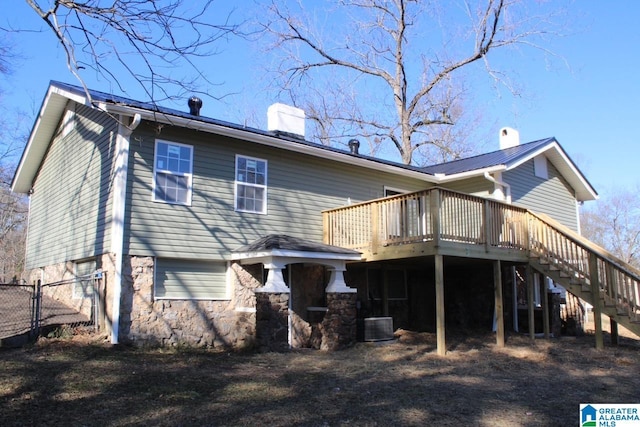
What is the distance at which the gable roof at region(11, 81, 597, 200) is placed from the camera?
33.8 ft

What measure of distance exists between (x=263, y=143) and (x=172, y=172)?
80.3 inches

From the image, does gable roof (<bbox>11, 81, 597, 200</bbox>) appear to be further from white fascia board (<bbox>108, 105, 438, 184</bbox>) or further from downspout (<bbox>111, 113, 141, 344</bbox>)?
downspout (<bbox>111, 113, 141, 344</bbox>)

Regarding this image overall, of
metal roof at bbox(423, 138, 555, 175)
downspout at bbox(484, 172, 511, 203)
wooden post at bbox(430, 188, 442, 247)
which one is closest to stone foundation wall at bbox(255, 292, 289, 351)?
wooden post at bbox(430, 188, 442, 247)

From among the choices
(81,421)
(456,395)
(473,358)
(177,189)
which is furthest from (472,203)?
(81,421)

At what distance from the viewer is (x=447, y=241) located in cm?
1055

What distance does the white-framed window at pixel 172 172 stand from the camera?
34.7 feet

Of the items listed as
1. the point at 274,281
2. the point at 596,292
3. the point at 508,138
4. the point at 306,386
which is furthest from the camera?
the point at 508,138

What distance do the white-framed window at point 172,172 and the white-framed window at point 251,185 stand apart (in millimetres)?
1136

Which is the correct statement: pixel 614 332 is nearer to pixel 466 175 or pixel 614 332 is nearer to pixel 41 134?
pixel 466 175

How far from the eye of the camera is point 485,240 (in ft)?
37.4

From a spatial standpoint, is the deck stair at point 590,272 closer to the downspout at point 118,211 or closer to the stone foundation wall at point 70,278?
the downspout at point 118,211

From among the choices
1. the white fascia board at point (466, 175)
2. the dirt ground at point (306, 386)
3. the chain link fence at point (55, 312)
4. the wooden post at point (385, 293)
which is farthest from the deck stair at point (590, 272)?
the chain link fence at point (55, 312)

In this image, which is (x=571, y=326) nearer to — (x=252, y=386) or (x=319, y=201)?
(x=319, y=201)

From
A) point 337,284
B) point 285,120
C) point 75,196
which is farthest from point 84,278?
point 285,120
